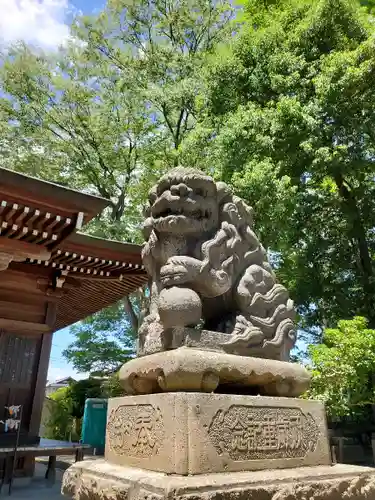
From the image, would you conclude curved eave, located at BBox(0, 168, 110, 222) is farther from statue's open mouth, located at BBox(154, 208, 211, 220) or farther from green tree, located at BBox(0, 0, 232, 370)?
green tree, located at BBox(0, 0, 232, 370)

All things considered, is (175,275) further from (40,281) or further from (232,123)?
(232,123)

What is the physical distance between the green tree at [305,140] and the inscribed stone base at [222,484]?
20.9 ft

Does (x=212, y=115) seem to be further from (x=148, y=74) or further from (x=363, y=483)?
(x=363, y=483)

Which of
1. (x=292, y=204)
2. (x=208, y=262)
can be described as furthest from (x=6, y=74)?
(x=208, y=262)

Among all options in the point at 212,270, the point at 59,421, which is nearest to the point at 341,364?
the point at 212,270

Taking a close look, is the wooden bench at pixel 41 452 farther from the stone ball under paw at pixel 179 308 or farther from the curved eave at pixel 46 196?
the stone ball under paw at pixel 179 308

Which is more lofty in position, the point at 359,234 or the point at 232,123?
the point at 232,123

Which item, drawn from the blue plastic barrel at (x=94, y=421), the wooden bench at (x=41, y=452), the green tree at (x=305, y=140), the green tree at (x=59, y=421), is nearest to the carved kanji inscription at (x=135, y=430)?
the wooden bench at (x=41, y=452)

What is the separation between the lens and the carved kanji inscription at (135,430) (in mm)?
2109

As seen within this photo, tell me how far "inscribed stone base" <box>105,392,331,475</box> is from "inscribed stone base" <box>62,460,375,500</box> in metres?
0.06

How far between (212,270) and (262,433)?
0.95 m

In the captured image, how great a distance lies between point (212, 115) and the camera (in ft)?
36.0

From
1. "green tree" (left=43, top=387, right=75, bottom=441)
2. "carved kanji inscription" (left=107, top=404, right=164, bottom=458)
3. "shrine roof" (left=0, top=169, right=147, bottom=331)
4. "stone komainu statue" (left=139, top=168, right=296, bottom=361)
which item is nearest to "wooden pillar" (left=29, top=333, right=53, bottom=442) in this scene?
"shrine roof" (left=0, top=169, right=147, bottom=331)

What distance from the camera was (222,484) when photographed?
6.07ft
